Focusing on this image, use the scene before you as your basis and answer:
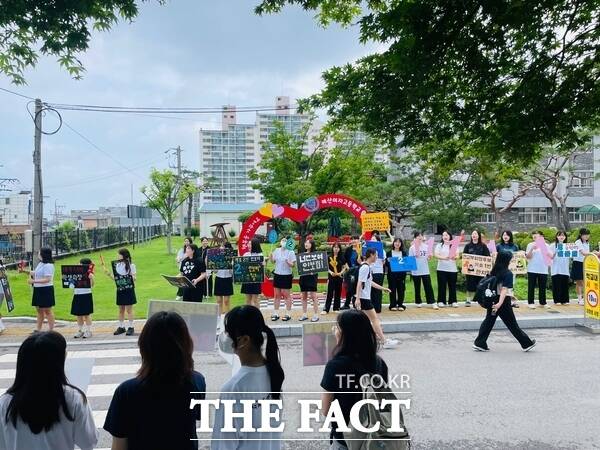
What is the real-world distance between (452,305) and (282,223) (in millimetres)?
18091

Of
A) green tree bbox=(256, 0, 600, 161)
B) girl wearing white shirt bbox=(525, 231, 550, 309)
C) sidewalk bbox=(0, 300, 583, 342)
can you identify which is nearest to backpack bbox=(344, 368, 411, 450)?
green tree bbox=(256, 0, 600, 161)

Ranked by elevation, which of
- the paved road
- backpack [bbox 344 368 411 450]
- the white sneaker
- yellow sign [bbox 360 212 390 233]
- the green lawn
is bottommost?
the paved road

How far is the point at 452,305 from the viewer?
1212 cm

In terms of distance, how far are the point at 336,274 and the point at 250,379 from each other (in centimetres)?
844

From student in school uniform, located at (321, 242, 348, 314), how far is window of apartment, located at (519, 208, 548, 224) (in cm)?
4368

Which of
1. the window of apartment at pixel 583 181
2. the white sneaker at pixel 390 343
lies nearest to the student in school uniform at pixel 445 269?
the white sneaker at pixel 390 343

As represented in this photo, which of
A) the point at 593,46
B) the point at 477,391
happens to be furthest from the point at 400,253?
the point at 593,46

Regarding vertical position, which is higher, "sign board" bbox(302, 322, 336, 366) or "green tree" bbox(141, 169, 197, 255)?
"green tree" bbox(141, 169, 197, 255)

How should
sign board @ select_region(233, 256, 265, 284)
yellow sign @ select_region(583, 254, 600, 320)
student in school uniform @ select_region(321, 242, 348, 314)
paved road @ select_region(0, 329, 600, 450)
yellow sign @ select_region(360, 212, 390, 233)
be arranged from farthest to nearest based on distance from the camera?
1. yellow sign @ select_region(360, 212, 390, 233)
2. student in school uniform @ select_region(321, 242, 348, 314)
3. sign board @ select_region(233, 256, 265, 284)
4. yellow sign @ select_region(583, 254, 600, 320)
5. paved road @ select_region(0, 329, 600, 450)

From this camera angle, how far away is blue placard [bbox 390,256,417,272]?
38.3 ft

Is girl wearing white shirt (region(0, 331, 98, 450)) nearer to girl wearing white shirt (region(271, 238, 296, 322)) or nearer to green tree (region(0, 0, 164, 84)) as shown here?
green tree (region(0, 0, 164, 84))

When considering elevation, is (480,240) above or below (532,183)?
below

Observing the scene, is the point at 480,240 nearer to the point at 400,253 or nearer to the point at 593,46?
the point at 400,253

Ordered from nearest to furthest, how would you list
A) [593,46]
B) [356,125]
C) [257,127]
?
[593,46], [356,125], [257,127]
